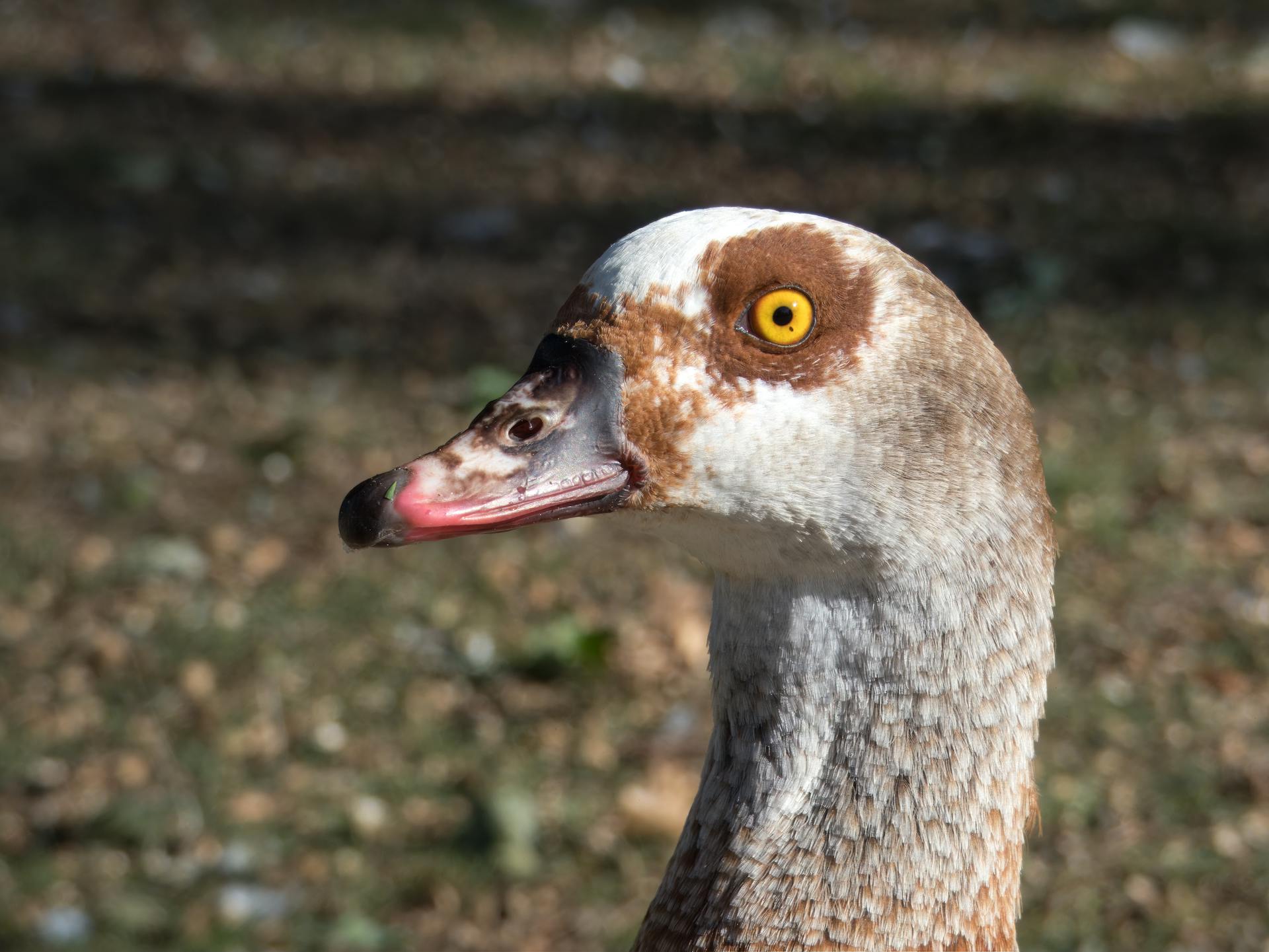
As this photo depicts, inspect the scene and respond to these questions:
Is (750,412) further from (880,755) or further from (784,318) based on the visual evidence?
(880,755)

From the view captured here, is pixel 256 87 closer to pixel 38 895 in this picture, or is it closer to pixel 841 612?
pixel 38 895

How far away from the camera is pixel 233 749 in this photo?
11.6 feet

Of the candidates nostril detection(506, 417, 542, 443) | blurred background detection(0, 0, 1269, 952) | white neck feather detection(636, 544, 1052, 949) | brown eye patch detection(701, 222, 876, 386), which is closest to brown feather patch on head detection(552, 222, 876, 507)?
brown eye patch detection(701, 222, 876, 386)

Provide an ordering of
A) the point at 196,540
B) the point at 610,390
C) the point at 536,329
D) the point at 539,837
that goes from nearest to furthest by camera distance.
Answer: the point at 610,390 < the point at 539,837 < the point at 196,540 < the point at 536,329

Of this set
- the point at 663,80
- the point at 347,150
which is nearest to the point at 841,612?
the point at 347,150

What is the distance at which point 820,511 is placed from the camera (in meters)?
1.71

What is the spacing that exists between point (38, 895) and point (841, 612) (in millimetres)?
2192

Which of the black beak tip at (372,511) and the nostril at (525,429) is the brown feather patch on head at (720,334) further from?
the black beak tip at (372,511)

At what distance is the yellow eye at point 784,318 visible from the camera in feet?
5.58

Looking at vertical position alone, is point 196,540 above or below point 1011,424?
below

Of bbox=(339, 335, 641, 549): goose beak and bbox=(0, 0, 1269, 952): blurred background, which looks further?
bbox=(0, 0, 1269, 952): blurred background

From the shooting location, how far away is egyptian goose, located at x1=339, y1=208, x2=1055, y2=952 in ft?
5.57

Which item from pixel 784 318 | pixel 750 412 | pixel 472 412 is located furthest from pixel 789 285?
pixel 472 412

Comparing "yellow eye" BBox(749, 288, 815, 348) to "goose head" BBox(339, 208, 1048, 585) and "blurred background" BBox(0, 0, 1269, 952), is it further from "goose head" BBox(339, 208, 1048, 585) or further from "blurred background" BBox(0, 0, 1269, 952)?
"blurred background" BBox(0, 0, 1269, 952)
